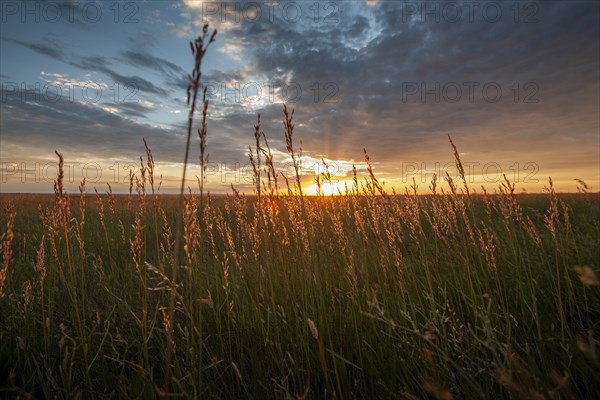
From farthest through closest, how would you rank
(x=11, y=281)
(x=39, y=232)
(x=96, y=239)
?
1. (x=39, y=232)
2. (x=96, y=239)
3. (x=11, y=281)

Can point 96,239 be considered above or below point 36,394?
above

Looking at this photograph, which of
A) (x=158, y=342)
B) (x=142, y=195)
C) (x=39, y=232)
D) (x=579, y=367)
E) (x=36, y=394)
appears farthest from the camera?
(x=39, y=232)

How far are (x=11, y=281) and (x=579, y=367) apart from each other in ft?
17.6

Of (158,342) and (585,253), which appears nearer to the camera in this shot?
(158,342)

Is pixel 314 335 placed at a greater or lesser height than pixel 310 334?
greater

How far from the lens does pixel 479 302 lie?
2.59m

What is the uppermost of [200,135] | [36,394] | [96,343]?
[200,135]

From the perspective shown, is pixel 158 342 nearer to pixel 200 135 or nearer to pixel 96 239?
pixel 200 135

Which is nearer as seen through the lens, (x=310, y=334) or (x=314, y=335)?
(x=314, y=335)

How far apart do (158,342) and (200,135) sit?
1942 millimetres

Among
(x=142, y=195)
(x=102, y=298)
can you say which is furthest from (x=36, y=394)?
(x=142, y=195)

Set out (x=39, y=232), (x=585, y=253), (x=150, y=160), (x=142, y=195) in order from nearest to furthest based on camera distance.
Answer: (x=150, y=160) < (x=142, y=195) < (x=585, y=253) < (x=39, y=232)

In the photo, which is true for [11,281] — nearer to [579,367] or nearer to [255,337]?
[255,337]

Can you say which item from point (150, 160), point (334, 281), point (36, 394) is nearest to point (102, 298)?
point (36, 394)
